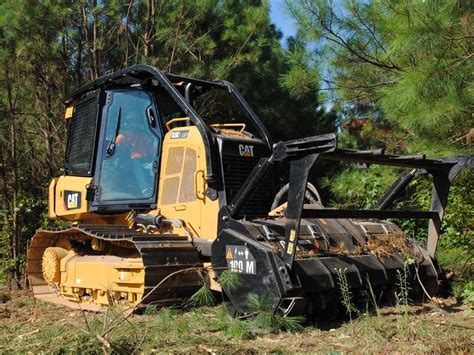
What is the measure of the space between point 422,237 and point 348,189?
1.41 meters

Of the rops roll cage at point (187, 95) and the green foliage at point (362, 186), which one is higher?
the rops roll cage at point (187, 95)

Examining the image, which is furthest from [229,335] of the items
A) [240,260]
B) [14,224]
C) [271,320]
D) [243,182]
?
[14,224]

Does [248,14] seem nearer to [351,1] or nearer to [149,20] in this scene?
[149,20]

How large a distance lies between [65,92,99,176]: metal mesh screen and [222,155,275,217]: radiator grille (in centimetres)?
202

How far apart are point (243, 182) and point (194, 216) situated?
625mm

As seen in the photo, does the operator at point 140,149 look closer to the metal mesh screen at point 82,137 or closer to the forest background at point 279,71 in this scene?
the metal mesh screen at point 82,137

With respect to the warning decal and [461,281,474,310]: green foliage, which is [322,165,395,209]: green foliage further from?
the warning decal

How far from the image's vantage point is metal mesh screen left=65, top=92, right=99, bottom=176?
25.1ft

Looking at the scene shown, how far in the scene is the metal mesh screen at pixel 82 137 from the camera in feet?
25.1

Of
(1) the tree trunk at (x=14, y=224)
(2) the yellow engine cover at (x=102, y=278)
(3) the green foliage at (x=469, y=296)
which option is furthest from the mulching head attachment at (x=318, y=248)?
(1) the tree trunk at (x=14, y=224)

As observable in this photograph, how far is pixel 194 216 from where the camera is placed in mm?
6473

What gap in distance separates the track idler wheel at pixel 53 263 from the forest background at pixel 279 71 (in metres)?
1.71

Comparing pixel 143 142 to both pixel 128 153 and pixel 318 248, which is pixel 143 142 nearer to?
pixel 128 153

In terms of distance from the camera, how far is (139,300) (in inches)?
231
